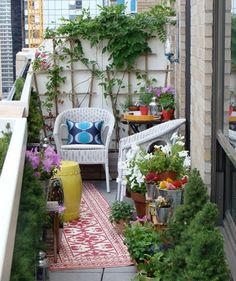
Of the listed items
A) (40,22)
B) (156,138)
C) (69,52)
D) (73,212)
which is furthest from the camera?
(40,22)

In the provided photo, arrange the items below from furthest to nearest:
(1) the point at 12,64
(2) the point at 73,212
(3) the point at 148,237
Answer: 1. (1) the point at 12,64
2. (2) the point at 73,212
3. (3) the point at 148,237

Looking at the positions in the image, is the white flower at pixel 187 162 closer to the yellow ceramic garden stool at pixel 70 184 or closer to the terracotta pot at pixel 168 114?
the yellow ceramic garden stool at pixel 70 184

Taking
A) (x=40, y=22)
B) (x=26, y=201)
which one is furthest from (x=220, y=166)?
(x=40, y=22)

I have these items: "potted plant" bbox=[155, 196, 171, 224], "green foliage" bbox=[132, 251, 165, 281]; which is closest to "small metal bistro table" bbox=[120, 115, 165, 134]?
"potted plant" bbox=[155, 196, 171, 224]

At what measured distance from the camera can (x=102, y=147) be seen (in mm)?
6910

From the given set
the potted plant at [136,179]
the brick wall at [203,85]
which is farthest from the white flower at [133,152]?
the brick wall at [203,85]

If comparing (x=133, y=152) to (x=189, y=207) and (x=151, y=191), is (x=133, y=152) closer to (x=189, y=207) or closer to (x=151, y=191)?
(x=151, y=191)

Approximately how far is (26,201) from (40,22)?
9.12 metres

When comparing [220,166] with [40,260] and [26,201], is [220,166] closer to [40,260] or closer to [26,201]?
[40,260]

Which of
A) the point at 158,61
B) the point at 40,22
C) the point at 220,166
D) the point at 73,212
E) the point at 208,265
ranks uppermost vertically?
the point at 40,22

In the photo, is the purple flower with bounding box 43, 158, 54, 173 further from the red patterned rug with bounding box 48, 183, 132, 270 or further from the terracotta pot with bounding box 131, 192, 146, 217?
the terracotta pot with bounding box 131, 192, 146, 217

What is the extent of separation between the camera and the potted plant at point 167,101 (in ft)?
22.7

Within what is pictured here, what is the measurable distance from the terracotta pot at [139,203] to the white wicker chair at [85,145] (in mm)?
1594

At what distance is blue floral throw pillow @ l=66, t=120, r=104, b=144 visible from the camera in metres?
7.14
